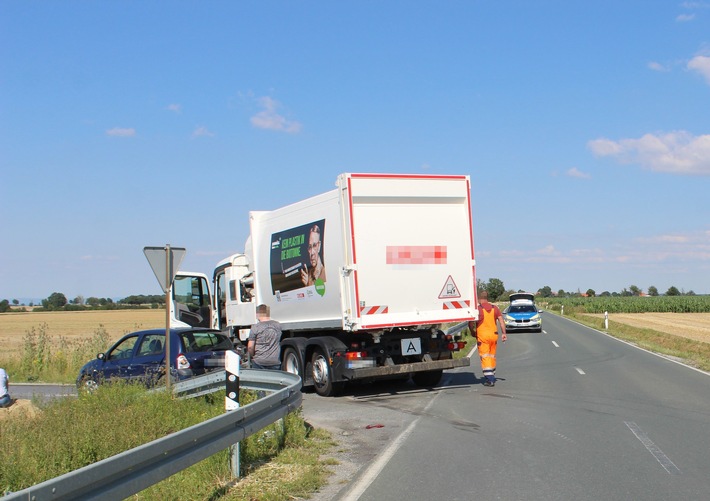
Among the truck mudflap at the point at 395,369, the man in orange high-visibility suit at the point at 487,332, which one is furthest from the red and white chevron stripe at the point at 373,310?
the man in orange high-visibility suit at the point at 487,332

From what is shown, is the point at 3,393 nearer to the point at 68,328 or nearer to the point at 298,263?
the point at 298,263

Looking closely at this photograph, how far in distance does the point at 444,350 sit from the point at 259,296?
14.6 ft

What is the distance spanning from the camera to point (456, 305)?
45.4ft

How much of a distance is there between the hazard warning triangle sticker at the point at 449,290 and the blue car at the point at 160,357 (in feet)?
13.4

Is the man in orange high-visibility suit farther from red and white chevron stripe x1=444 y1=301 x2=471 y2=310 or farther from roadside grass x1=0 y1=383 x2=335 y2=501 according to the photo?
roadside grass x1=0 y1=383 x2=335 y2=501

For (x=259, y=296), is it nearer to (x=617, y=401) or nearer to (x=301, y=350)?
(x=301, y=350)

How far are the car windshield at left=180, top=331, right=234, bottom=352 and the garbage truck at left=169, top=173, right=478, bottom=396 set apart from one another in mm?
1390

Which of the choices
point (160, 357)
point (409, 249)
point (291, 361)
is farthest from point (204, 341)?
point (409, 249)

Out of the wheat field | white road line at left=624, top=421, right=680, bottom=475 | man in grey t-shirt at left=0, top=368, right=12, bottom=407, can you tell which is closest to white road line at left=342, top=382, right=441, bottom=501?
white road line at left=624, top=421, right=680, bottom=475

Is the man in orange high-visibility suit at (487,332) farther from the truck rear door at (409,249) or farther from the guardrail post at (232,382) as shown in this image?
the guardrail post at (232,382)

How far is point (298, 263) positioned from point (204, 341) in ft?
7.59

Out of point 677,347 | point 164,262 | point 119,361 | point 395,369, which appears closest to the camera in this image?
point 164,262

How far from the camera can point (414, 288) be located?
43.9ft

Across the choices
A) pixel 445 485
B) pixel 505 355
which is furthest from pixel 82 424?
pixel 505 355
